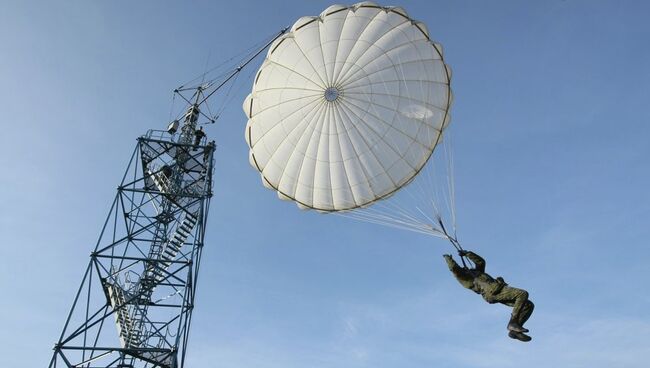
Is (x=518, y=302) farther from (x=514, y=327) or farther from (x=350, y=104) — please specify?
(x=350, y=104)

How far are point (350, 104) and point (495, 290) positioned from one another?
7.25m

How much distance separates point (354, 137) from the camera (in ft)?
53.9

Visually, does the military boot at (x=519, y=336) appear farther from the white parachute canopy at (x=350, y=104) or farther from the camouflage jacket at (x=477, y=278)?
the white parachute canopy at (x=350, y=104)

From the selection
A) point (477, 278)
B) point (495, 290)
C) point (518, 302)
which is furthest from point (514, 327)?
point (477, 278)

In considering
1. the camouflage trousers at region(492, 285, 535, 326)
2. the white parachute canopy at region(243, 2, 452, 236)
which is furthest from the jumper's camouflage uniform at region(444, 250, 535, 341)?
the white parachute canopy at region(243, 2, 452, 236)

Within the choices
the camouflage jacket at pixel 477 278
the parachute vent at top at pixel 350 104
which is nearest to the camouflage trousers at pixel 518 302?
the camouflage jacket at pixel 477 278

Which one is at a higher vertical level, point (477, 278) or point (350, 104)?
point (350, 104)

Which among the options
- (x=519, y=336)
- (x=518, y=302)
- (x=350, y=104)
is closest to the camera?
(x=519, y=336)

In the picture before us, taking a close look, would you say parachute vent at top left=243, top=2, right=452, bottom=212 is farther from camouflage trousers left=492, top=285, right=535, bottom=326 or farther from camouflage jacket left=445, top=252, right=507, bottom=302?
camouflage trousers left=492, top=285, right=535, bottom=326

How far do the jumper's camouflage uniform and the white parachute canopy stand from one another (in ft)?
14.9

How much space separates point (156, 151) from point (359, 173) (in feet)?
37.1

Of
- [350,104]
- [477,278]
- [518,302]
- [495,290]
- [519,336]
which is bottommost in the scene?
[519,336]

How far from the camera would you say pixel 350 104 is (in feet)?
53.1

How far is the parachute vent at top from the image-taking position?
52.7 feet
